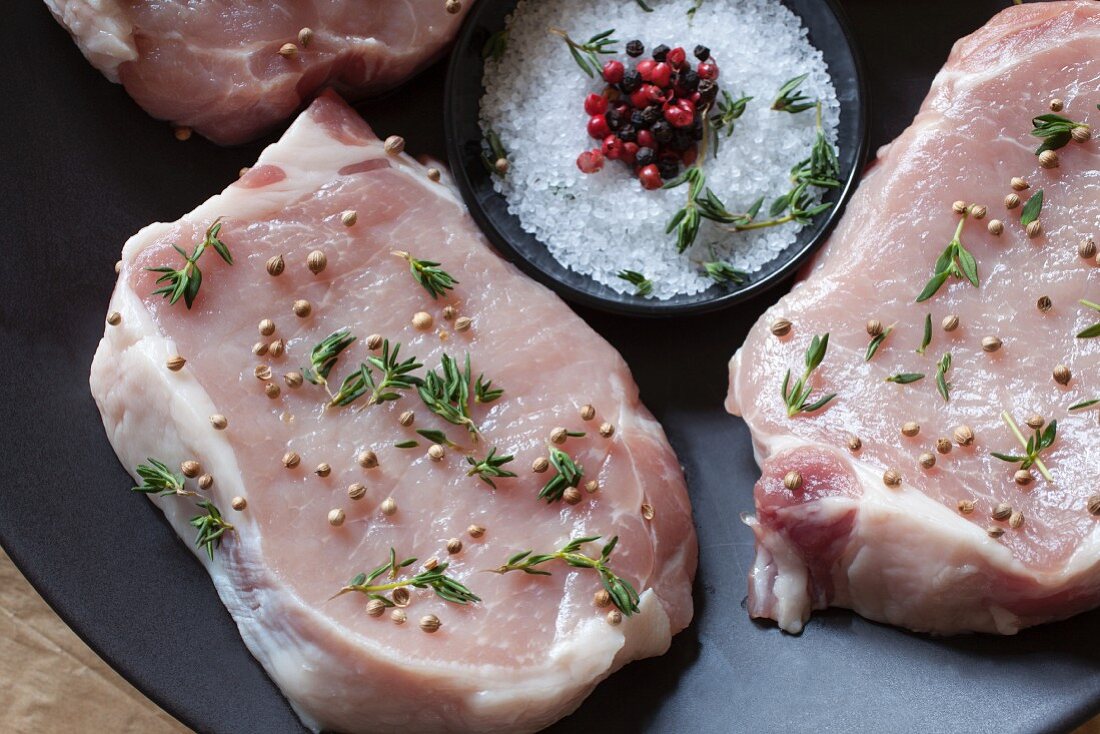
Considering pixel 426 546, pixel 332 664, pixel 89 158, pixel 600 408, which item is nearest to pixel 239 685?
pixel 332 664

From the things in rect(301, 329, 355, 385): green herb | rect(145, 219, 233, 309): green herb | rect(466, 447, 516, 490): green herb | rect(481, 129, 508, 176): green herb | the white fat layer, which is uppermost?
the white fat layer

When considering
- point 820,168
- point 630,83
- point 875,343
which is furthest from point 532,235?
point 875,343

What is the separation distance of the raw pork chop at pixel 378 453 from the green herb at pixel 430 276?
0.02 meters

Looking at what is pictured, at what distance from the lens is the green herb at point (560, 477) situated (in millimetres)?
1919

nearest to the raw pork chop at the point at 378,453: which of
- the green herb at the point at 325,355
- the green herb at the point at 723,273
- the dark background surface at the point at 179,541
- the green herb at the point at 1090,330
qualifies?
the green herb at the point at 325,355

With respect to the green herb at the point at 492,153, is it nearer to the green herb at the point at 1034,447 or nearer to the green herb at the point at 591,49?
the green herb at the point at 591,49

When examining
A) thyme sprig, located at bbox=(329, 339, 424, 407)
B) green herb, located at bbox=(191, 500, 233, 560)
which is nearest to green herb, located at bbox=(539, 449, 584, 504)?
thyme sprig, located at bbox=(329, 339, 424, 407)

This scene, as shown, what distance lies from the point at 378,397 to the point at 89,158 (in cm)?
85

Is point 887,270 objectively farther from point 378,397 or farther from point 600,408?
point 378,397

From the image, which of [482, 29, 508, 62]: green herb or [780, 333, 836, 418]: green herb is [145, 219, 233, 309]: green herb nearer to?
[482, 29, 508, 62]: green herb

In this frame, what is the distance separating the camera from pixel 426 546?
6.33 feet

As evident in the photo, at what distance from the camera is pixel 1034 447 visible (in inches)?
73.5

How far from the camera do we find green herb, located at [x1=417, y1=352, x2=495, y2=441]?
1.92 m

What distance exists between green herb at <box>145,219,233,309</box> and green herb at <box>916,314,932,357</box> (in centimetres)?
131
